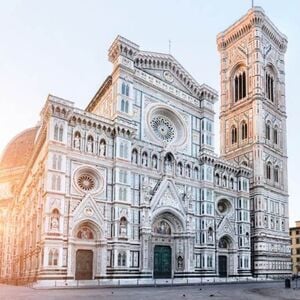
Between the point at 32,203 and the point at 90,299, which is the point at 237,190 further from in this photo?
the point at 90,299

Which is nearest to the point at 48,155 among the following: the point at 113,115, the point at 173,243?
the point at 113,115

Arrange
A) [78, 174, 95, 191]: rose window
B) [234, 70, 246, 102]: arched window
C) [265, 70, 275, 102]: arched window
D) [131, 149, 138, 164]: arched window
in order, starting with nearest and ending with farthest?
[78, 174, 95, 191]: rose window < [131, 149, 138, 164]: arched window < [234, 70, 246, 102]: arched window < [265, 70, 275, 102]: arched window

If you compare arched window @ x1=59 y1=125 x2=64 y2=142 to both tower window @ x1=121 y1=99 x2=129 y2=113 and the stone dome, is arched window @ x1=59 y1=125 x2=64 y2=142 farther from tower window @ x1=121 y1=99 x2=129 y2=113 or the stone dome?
the stone dome

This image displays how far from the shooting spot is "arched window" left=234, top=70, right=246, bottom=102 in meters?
68.4

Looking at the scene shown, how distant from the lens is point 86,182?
138 ft

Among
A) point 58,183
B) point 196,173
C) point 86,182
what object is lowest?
point 58,183

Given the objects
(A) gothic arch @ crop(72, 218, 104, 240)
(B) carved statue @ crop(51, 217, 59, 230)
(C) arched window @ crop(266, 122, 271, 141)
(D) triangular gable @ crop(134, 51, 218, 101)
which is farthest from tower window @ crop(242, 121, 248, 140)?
(B) carved statue @ crop(51, 217, 59, 230)

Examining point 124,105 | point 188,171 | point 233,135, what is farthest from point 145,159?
point 233,135

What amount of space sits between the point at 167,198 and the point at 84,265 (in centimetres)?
1246

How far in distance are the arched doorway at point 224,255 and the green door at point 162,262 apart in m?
8.48

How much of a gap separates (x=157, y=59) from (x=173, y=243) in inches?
876

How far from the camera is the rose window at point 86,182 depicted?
1635 inches

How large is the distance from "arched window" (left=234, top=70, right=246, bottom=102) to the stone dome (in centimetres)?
3946

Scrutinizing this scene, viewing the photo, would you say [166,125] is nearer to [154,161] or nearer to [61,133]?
[154,161]
